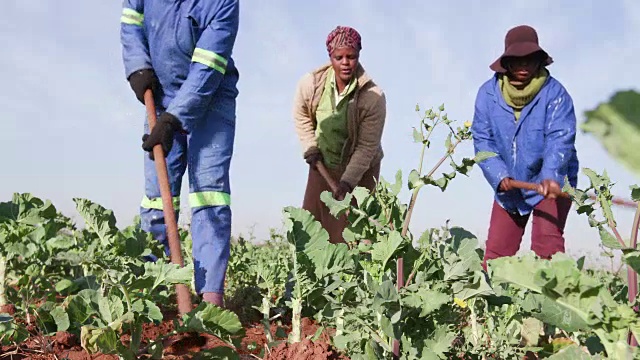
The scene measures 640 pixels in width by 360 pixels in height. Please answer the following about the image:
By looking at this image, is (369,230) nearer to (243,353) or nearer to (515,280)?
(515,280)

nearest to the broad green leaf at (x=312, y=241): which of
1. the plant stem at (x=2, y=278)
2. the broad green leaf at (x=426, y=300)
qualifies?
the broad green leaf at (x=426, y=300)

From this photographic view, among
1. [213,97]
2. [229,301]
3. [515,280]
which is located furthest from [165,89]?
[515,280]

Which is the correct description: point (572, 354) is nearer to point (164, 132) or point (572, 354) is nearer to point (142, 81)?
point (164, 132)

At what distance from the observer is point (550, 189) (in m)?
4.26

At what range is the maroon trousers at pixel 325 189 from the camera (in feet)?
19.4

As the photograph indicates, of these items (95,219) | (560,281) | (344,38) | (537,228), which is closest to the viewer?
(560,281)

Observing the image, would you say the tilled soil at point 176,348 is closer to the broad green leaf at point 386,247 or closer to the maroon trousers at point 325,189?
the broad green leaf at point 386,247

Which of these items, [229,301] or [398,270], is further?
[229,301]

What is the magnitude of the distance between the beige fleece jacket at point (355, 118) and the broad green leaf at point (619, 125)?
478 cm

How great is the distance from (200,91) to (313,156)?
193 cm

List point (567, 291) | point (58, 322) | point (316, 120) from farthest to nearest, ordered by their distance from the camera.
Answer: point (316, 120), point (58, 322), point (567, 291)

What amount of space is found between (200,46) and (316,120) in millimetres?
1972

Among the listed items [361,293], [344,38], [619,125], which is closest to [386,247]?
[361,293]

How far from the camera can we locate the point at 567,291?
1.30 metres
